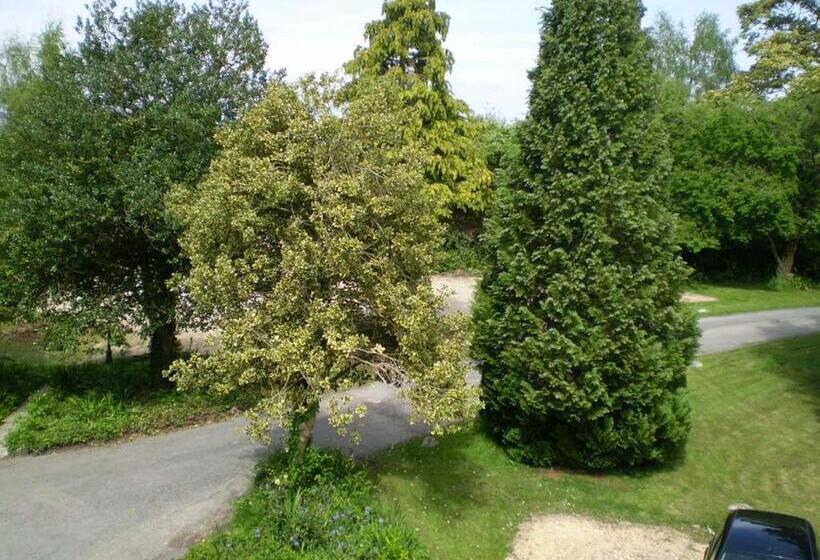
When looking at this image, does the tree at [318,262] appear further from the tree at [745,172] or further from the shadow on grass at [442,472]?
the tree at [745,172]

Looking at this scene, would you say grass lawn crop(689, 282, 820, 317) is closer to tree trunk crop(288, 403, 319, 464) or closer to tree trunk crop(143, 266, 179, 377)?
tree trunk crop(288, 403, 319, 464)

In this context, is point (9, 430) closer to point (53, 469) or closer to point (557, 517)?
point (53, 469)

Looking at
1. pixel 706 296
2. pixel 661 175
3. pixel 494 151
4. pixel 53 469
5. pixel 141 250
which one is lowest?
pixel 53 469

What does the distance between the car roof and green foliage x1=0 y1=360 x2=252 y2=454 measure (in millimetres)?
9114

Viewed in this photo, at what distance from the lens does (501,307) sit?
10.5 m

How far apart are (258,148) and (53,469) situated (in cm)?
704

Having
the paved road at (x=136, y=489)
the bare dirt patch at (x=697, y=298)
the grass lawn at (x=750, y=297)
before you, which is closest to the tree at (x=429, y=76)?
the bare dirt patch at (x=697, y=298)

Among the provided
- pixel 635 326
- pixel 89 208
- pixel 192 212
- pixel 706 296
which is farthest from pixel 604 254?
pixel 706 296

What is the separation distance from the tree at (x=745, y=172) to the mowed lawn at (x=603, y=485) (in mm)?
16953

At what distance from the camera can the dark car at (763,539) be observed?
22.4 ft

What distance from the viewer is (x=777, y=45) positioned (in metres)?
29.2

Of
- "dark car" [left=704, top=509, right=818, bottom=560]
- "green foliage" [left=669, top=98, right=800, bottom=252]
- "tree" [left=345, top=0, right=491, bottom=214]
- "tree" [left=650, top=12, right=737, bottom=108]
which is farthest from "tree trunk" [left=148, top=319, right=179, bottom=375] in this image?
"tree" [left=650, top=12, right=737, bottom=108]

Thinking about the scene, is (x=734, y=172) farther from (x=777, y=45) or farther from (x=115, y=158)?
(x=115, y=158)

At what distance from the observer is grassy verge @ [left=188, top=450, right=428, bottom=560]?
7582 millimetres
